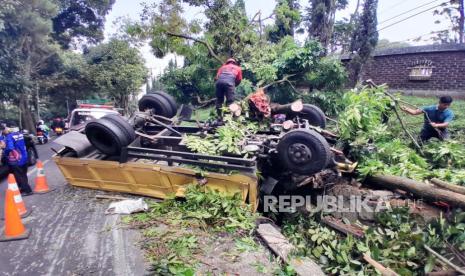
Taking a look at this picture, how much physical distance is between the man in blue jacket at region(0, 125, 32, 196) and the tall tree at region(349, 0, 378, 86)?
13.1 m

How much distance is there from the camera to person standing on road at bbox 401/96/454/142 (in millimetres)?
5137

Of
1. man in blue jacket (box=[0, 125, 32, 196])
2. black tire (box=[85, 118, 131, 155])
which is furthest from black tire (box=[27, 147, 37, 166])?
black tire (box=[85, 118, 131, 155])

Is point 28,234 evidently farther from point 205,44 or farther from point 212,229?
point 205,44

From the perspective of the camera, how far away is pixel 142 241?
10.8 feet

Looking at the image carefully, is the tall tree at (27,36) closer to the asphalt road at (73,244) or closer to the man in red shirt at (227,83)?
the man in red shirt at (227,83)

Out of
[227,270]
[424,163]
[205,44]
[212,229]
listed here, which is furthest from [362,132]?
[205,44]

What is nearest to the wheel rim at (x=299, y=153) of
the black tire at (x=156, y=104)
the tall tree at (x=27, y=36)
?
the black tire at (x=156, y=104)

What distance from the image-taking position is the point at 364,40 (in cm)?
1402

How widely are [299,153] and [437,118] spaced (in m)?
3.22

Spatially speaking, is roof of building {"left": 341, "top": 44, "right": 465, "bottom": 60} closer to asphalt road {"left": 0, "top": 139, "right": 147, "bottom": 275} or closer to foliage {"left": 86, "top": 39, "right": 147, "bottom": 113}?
asphalt road {"left": 0, "top": 139, "right": 147, "bottom": 275}

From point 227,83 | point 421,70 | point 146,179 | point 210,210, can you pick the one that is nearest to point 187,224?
point 210,210

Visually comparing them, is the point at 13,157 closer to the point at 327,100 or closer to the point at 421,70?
the point at 327,100

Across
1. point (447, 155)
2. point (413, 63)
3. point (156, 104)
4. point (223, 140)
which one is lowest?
point (447, 155)

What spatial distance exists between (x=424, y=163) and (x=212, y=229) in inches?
131
